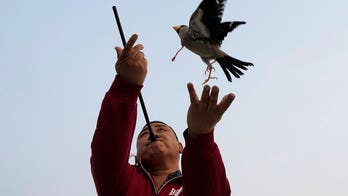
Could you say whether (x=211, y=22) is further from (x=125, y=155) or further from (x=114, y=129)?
(x=125, y=155)

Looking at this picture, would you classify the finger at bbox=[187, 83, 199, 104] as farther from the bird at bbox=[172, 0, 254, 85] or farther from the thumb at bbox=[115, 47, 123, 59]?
the thumb at bbox=[115, 47, 123, 59]

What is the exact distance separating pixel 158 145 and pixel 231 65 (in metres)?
1.11

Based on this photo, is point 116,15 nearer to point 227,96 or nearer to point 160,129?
point 227,96

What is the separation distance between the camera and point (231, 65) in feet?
6.05

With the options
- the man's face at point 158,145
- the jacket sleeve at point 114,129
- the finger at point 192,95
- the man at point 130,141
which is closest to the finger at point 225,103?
the man at point 130,141

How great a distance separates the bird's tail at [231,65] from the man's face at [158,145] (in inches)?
43.1

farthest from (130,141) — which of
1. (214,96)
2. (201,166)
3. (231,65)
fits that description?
(231,65)

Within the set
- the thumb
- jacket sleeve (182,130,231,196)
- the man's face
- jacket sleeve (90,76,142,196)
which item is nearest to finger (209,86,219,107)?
jacket sleeve (182,130,231,196)

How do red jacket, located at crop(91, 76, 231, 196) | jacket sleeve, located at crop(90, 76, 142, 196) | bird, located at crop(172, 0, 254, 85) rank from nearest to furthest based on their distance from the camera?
bird, located at crop(172, 0, 254, 85)
red jacket, located at crop(91, 76, 231, 196)
jacket sleeve, located at crop(90, 76, 142, 196)

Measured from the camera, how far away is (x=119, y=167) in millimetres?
2357

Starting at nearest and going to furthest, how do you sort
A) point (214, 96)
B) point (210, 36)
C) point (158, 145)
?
point (210, 36), point (214, 96), point (158, 145)

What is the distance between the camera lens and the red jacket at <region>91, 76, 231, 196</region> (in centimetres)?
216

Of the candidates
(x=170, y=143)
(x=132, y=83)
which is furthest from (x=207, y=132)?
(x=170, y=143)

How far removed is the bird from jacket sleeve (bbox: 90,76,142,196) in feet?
Result: 1.69
